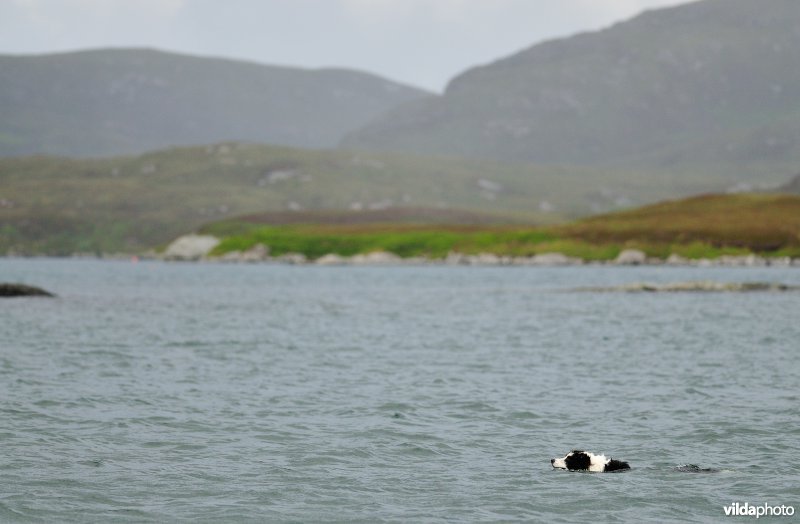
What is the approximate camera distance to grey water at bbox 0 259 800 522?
68.0 ft

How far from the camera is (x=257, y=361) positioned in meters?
44.2

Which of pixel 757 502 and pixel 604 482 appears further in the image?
pixel 604 482

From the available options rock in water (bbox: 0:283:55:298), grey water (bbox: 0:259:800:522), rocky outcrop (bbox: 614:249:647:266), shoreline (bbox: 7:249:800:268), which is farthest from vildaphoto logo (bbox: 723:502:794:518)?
rocky outcrop (bbox: 614:249:647:266)

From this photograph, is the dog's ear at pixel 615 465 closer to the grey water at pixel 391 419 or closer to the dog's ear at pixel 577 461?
the grey water at pixel 391 419

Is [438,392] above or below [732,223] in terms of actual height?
below

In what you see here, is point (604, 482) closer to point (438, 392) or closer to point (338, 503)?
point (338, 503)

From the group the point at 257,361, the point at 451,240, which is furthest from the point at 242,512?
the point at 451,240

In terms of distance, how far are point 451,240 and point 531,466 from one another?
174927 millimetres

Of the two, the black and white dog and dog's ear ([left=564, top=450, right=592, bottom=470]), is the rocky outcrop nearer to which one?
the black and white dog

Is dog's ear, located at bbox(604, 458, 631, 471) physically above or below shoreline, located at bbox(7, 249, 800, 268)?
below

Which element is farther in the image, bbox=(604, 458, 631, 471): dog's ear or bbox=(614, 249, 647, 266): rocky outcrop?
bbox=(614, 249, 647, 266): rocky outcrop

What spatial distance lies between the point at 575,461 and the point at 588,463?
0.87 ft

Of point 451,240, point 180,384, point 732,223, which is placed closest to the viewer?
point 180,384

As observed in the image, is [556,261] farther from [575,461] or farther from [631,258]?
[575,461]
